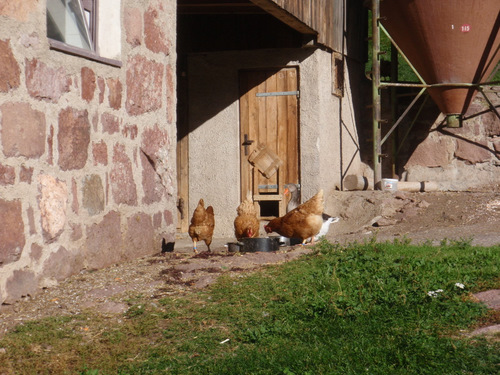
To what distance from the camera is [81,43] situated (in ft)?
17.7

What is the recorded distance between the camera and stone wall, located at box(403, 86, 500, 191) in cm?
1210

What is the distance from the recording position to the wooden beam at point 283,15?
26.7 feet

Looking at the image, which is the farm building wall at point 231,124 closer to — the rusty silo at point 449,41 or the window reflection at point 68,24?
the rusty silo at point 449,41

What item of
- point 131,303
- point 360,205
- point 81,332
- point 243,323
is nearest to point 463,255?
point 243,323

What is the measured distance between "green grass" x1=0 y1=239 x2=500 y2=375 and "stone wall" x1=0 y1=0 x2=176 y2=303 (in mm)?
740

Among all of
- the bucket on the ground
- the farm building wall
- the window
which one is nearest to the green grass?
the window

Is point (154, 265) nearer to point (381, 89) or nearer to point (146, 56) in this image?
point (146, 56)

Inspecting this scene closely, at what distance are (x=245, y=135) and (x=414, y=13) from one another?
11.0 ft

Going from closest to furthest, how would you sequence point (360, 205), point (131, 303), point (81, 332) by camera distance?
point (81, 332), point (131, 303), point (360, 205)

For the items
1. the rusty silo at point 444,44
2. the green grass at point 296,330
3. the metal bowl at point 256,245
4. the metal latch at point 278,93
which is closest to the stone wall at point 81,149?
the green grass at point 296,330

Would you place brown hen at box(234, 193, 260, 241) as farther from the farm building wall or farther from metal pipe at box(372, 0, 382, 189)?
metal pipe at box(372, 0, 382, 189)

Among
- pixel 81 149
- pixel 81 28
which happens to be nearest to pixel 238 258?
pixel 81 149

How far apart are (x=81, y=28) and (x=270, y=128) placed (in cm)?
577

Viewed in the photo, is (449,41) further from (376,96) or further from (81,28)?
(81,28)
